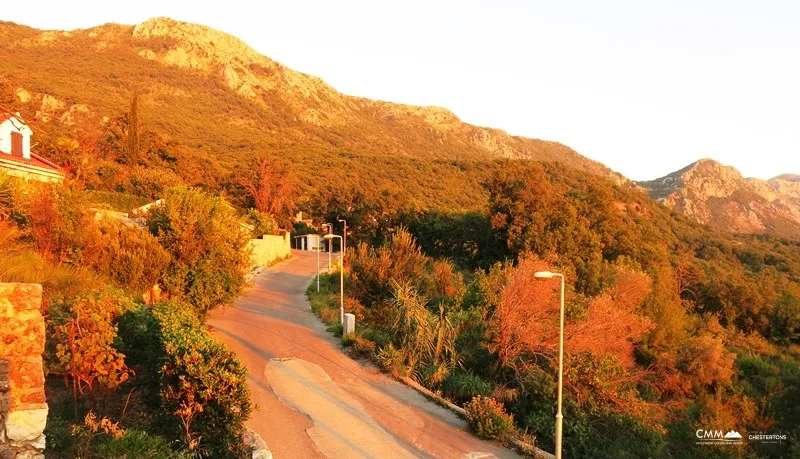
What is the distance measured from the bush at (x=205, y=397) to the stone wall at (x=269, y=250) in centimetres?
2807

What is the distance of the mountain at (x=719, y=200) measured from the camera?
101 m

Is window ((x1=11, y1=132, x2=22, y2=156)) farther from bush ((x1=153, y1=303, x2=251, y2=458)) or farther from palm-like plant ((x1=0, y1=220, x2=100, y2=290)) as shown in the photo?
bush ((x1=153, y1=303, x2=251, y2=458))

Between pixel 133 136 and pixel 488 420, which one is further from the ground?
pixel 133 136

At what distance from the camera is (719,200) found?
4395 inches

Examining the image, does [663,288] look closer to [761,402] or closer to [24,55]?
[761,402]

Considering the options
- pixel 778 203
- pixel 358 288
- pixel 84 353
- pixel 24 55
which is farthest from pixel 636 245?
pixel 778 203

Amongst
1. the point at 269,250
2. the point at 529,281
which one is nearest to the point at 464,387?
the point at 529,281

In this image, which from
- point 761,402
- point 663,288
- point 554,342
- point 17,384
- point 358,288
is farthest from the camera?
point 663,288

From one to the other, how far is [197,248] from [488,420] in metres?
10.8

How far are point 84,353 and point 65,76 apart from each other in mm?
108616

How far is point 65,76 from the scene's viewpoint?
95562 mm

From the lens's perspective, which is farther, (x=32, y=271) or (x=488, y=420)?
(x=488, y=420)

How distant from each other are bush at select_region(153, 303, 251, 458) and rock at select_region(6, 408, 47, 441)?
2697 mm

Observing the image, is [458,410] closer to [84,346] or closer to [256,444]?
[256,444]
